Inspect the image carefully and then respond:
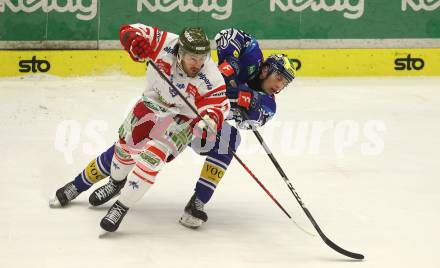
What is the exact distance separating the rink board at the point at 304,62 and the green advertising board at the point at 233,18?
0.50ft

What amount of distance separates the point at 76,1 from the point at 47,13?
29cm

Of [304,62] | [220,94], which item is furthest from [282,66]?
[304,62]

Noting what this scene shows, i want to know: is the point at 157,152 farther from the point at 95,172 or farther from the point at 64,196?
the point at 64,196

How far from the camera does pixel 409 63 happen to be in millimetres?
8461

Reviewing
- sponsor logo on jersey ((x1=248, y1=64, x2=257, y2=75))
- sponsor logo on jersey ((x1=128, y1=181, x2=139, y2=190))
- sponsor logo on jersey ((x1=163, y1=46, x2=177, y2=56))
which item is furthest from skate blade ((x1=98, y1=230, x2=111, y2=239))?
sponsor logo on jersey ((x1=248, y1=64, x2=257, y2=75))

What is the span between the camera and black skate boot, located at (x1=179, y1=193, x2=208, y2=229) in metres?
4.68

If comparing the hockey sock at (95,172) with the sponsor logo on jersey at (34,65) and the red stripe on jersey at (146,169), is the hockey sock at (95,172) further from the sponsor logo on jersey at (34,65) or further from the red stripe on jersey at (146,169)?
the sponsor logo on jersey at (34,65)

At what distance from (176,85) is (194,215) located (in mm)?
712

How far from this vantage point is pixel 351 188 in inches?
217

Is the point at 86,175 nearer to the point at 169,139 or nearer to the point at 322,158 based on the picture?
the point at 169,139

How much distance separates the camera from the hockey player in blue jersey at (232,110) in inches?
186

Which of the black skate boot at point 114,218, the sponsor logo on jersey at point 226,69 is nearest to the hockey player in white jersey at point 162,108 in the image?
the black skate boot at point 114,218

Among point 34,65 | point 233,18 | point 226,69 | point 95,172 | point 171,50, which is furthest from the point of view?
point 233,18

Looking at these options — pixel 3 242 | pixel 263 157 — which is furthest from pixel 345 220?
pixel 3 242
